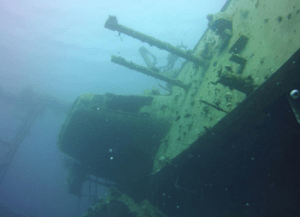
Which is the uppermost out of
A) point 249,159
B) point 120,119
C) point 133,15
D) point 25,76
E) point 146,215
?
point 133,15

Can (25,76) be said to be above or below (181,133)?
below

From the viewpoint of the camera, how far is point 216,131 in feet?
9.49

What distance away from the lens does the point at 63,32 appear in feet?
139

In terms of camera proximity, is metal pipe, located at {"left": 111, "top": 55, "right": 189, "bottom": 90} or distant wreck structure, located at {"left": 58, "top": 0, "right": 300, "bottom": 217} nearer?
distant wreck structure, located at {"left": 58, "top": 0, "right": 300, "bottom": 217}

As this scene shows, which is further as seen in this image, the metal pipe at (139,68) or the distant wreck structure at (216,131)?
the metal pipe at (139,68)

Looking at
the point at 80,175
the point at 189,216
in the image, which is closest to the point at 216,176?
the point at 189,216

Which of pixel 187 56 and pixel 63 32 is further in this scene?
pixel 63 32

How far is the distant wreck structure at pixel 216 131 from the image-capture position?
7.82 feet

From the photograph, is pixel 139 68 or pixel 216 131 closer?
pixel 216 131

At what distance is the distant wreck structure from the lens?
238cm

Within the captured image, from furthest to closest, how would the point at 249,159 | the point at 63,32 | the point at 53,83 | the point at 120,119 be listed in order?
1. the point at 53,83
2. the point at 63,32
3. the point at 120,119
4. the point at 249,159

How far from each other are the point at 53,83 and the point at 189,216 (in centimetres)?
7828

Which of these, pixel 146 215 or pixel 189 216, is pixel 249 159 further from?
pixel 146 215

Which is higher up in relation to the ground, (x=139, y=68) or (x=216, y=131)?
(x=139, y=68)
